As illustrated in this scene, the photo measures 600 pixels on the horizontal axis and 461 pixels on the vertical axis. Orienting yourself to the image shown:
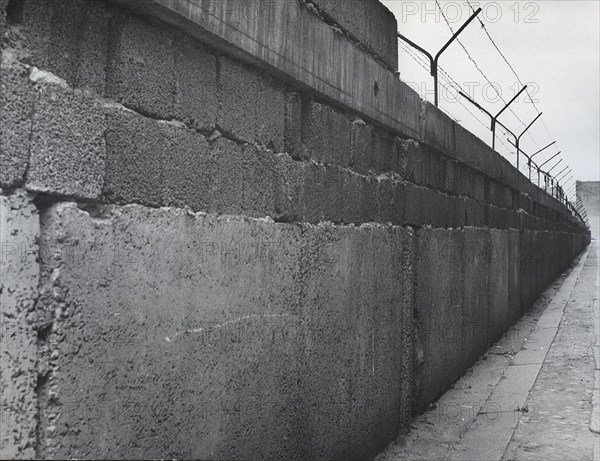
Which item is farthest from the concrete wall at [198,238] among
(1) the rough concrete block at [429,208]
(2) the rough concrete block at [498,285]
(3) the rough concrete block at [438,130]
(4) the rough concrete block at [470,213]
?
(2) the rough concrete block at [498,285]

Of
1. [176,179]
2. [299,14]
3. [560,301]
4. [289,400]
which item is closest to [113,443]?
[176,179]

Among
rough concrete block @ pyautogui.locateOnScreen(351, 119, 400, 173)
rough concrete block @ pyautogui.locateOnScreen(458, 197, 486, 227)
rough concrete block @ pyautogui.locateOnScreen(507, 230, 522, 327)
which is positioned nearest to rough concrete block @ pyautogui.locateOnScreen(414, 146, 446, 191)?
rough concrete block @ pyautogui.locateOnScreen(351, 119, 400, 173)

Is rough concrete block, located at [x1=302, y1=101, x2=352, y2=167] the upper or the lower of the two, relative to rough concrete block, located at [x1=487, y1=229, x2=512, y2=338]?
upper

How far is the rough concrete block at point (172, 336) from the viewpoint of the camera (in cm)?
172

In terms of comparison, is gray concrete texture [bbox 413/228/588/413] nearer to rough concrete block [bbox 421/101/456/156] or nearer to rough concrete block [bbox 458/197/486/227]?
rough concrete block [bbox 458/197/486/227]

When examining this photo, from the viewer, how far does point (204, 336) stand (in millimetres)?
2262

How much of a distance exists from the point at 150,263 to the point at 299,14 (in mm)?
1370

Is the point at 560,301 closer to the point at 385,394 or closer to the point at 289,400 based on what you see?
the point at 385,394

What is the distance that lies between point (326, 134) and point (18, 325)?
6.25 ft

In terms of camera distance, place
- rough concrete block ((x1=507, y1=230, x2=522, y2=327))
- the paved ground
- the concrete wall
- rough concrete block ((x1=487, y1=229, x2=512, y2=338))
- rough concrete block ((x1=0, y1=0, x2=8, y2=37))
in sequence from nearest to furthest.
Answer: rough concrete block ((x1=0, y1=0, x2=8, y2=37)) < the concrete wall < the paved ground < rough concrete block ((x1=487, y1=229, x2=512, y2=338)) < rough concrete block ((x1=507, y1=230, x2=522, y2=327))

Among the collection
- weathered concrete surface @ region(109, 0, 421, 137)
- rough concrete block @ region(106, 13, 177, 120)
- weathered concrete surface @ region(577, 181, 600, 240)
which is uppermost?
weathered concrete surface @ region(577, 181, 600, 240)

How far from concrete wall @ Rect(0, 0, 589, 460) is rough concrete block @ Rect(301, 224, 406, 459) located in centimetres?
2

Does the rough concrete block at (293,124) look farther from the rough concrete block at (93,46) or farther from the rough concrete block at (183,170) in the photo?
the rough concrete block at (93,46)

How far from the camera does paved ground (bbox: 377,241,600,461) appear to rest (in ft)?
13.1
